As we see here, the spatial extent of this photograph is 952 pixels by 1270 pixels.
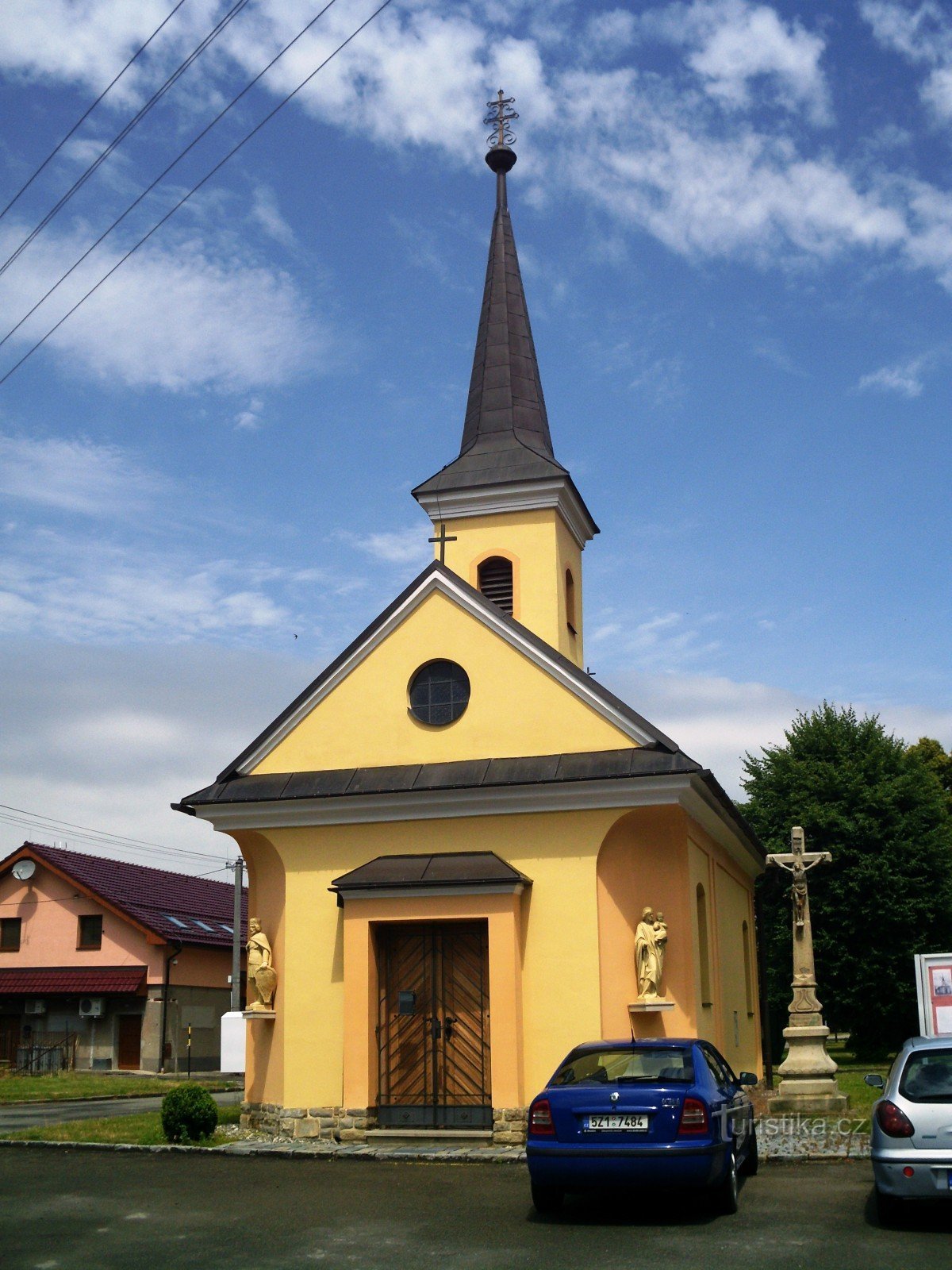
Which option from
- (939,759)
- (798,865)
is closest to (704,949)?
(798,865)

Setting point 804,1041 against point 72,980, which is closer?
point 804,1041

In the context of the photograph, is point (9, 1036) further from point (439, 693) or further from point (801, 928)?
point (801, 928)

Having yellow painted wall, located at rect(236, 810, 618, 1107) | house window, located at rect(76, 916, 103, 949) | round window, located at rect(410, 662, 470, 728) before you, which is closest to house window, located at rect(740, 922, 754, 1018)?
yellow painted wall, located at rect(236, 810, 618, 1107)

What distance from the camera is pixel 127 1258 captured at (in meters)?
8.45

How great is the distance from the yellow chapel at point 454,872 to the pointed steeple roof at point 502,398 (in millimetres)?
4787

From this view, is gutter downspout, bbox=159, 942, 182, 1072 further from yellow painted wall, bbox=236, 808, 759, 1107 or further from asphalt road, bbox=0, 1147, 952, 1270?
asphalt road, bbox=0, 1147, 952, 1270

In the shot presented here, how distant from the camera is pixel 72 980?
37375 mm

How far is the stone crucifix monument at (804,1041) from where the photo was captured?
17250 mm

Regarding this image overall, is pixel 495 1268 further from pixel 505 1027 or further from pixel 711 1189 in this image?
pixel 505 1027

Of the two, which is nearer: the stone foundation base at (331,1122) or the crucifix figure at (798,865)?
the stone foundation base at (331,1122)

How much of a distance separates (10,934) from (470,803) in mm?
28208

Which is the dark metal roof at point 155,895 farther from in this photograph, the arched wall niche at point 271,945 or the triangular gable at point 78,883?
the arched wall niche at point 271,945

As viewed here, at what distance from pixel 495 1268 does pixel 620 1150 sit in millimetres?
1905

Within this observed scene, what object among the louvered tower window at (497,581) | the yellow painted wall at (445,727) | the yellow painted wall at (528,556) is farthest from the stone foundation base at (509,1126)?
the louvered tower window at (497,581)
